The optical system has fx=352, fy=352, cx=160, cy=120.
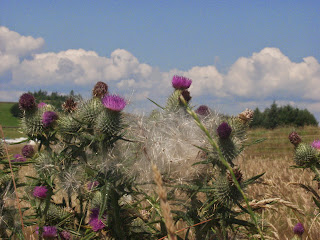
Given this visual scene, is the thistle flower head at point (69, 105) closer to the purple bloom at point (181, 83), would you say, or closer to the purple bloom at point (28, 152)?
the purple bloom at point (181, 83)

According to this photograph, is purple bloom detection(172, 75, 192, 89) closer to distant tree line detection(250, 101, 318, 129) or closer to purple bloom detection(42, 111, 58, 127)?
purple bloom detection(42, 111, 58, 127)

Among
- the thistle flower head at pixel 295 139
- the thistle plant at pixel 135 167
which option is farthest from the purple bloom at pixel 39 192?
the thistle flower head at pixel 295 139

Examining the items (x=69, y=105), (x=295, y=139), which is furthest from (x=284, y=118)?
(x=69, y=105)

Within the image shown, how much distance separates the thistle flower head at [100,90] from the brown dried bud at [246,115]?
102 centimetres

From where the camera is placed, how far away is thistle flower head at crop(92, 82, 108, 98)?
2593mm

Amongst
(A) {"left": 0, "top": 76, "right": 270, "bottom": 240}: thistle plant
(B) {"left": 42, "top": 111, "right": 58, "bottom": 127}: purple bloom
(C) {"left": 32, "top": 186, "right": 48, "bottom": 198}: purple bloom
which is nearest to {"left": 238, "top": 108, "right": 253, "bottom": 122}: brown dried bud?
(A) {"left": 0, "top": 76, "right": 270, "bottom": 240}: thistle plant

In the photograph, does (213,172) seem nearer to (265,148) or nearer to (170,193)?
(170,193)

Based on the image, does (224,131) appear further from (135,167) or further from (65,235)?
(65,235)

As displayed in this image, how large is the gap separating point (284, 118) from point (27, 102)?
1769 inches

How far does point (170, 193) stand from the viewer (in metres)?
2.16

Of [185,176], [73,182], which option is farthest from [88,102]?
[185,176]

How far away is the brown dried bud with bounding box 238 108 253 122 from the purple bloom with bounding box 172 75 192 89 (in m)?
0.67

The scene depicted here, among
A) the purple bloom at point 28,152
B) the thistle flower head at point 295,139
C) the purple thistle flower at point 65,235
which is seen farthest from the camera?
the purple bloom at point 28,152

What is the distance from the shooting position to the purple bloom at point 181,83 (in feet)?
10.3
